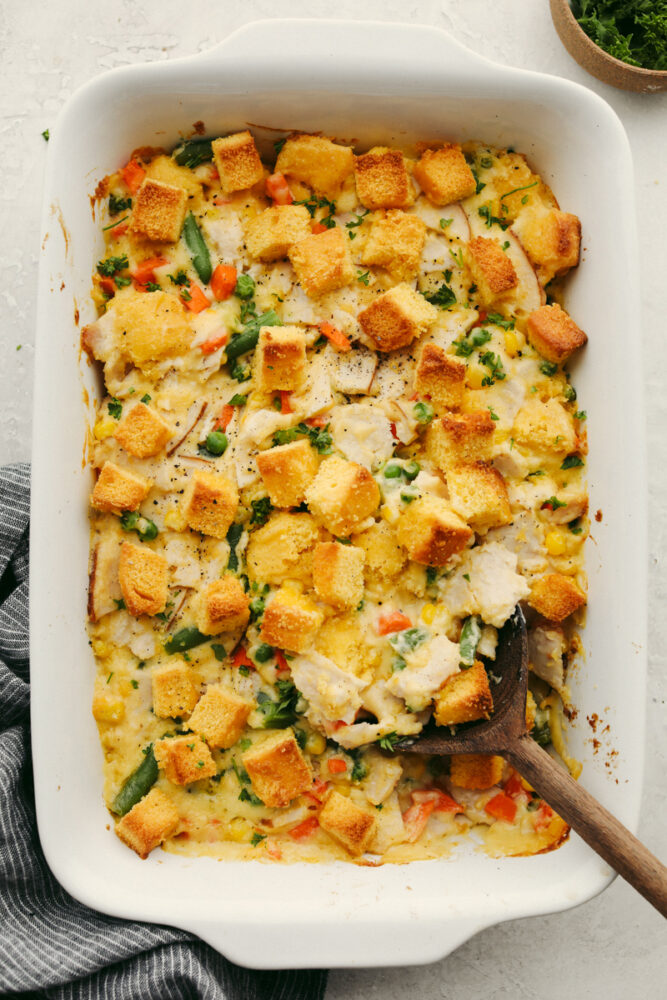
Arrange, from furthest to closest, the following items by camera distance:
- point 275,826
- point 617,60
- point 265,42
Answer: point 617,60
point 275,826
point 265,42

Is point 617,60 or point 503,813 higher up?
point 617,60

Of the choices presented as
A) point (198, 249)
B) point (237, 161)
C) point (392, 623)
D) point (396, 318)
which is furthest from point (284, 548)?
point (237, 161)

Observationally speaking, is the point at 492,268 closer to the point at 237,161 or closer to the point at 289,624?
the point at 237,161

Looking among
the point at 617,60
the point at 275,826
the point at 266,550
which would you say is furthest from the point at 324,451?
the point at 617,60

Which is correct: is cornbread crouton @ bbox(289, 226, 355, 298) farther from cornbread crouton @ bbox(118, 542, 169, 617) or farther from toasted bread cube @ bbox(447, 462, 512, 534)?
cornbread crouton @ bbox(118, 542, 169, 617)

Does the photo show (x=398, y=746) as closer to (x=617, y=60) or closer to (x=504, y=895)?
(x=504, y=895)

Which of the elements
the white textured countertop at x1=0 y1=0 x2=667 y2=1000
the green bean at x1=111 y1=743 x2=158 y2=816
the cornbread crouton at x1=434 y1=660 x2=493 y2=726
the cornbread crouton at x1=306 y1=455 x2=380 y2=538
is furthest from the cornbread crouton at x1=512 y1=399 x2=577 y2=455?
the green bean at x1=111 y1=743 x2=158 y2=816
